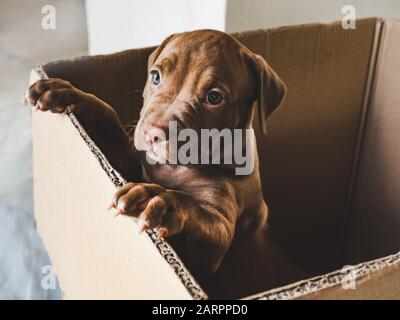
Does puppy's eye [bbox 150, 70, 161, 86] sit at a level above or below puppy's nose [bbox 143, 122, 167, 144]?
above

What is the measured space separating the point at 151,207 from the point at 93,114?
1.13 feet

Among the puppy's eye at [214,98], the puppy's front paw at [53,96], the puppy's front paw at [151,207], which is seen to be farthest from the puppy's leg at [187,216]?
the puppy's front paw at [53,96]

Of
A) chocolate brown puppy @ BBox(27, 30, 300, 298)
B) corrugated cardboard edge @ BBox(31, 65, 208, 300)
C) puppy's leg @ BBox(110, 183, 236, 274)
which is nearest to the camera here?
corrugated cardboard edge @ BBox(31, 65, 208, 300)

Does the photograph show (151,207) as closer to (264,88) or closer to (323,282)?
(323,282)

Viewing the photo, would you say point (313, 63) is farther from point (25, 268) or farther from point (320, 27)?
point (25, 268)

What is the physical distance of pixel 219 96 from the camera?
0.80 meters

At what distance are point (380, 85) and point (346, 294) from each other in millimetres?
870

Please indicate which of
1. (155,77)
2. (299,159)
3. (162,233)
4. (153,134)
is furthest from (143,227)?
(299,159)

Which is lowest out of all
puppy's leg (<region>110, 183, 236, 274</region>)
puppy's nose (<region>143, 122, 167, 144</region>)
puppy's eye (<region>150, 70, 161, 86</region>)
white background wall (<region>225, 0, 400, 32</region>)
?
puppy's leg (<region>110, 183, 236, 274</region>)

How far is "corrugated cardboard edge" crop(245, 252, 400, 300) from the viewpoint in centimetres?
53

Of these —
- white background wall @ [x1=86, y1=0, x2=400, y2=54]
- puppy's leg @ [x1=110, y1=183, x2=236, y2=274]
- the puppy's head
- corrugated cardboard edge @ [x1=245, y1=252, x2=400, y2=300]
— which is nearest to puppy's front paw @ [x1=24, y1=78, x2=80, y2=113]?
the puppy's head

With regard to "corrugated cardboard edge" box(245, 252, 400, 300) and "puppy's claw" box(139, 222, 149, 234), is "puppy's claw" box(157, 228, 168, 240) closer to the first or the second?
"puppy's claw" box(139, 222, 149, 234)

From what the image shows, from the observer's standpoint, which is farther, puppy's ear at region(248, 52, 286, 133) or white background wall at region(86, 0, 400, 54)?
white background wall at region(86, 0, 400, 54)

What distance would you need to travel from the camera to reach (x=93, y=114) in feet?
3.06
